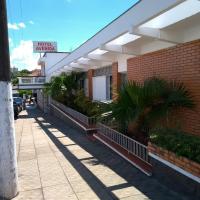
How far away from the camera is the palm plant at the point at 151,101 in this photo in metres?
Result: 6.68

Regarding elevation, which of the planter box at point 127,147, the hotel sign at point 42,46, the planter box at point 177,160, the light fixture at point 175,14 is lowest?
the planter box at point 127,147

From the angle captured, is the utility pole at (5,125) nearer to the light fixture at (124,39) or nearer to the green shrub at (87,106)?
the light fixture at (124,39)

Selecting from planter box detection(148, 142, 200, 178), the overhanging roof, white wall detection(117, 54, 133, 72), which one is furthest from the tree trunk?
white wall detection(117, 54, 133, 72)

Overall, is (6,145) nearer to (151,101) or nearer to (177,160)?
(177,160)

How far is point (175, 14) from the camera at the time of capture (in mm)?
6785

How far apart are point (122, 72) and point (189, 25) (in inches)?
203

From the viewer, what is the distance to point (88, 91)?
1800 centimetres

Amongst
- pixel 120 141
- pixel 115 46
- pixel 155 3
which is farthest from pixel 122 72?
pixel 155 3

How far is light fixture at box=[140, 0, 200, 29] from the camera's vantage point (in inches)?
234

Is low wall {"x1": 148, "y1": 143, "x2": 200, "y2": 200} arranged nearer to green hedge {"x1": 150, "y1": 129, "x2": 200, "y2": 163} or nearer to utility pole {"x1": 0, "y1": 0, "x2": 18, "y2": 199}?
green hedge {"x1": 150, "y1": 129, "x2": 200, "y2": 163}

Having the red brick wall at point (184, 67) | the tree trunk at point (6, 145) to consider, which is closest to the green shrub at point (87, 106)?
the red brick wall at point (184, 67)

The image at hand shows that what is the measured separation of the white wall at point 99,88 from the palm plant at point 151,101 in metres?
7.69

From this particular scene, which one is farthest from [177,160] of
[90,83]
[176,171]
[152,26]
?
[90,83]

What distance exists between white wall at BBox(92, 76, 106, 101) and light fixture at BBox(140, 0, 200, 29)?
7.59 meters
